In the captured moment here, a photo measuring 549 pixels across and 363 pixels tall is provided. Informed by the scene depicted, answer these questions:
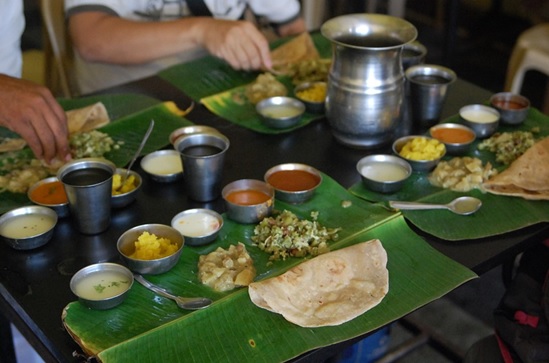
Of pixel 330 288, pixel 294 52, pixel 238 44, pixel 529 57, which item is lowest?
pixel 529 57

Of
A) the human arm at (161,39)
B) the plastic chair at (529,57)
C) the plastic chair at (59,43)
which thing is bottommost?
the plastic chair at (529,57)

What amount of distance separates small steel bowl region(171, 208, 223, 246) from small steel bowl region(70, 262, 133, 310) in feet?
0.62

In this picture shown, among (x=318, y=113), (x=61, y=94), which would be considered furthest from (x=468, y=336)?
(x=61, y=94)

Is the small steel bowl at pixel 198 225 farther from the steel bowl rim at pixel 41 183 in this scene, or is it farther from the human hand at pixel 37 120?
the human hand at pixel 37 120

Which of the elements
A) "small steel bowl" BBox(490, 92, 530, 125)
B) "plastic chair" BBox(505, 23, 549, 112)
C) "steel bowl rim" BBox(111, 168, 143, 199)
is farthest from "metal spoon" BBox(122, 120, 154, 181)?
"plastic chair" BBox(505, 23, 549, 112)

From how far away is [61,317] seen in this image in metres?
1.37

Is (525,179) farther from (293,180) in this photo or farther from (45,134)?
(45,134)

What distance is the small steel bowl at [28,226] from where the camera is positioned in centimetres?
156

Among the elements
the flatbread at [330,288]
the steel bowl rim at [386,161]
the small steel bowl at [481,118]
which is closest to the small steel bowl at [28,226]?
the flatbread at [330,288]

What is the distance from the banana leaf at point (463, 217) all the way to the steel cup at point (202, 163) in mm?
370

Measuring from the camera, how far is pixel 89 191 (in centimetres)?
157

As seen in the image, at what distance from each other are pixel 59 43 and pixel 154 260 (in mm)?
1889

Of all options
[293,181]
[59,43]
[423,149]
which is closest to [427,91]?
[423,149]

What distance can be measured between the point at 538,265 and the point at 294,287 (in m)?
0.78
